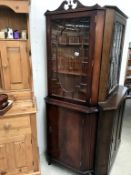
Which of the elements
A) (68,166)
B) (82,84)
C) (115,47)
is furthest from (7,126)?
(115,47)

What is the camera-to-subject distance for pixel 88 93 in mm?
1612

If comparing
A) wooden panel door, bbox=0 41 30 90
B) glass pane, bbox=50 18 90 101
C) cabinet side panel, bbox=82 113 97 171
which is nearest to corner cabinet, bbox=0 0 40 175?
wooden panel door, bbox=0 41 30 90

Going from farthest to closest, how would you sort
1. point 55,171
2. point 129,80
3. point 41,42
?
point 129,80 < point 55,171 < point 41,42

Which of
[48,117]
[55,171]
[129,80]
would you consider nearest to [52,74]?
[48,117]

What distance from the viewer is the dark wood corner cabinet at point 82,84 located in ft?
4.81

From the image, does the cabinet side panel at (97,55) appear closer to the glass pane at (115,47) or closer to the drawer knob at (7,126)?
the glass pane at (115,47)

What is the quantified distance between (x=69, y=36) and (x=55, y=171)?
5.27ft

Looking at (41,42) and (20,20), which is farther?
(41,42)

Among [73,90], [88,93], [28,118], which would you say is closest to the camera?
[28,118]

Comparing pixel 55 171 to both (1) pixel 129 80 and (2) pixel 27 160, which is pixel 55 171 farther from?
(1) pixel 129 80

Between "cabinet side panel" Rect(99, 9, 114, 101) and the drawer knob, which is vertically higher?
"cabinet side panel" Rect(99, 9, 114, 101)

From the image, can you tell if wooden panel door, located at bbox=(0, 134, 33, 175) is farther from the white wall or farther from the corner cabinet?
the white wall

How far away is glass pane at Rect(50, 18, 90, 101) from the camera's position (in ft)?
5.16

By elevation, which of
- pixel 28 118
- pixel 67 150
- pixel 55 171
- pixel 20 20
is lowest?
pixel 55 171
